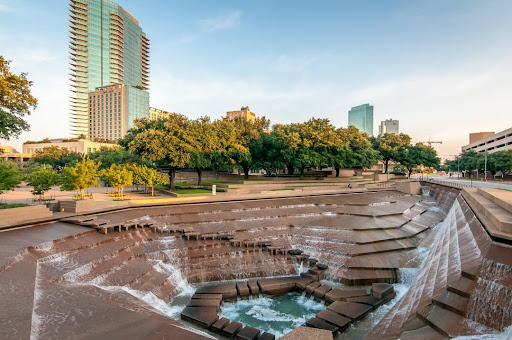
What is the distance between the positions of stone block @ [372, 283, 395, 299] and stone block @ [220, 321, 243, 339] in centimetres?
665

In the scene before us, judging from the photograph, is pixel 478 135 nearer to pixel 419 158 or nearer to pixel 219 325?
pixel 419 158

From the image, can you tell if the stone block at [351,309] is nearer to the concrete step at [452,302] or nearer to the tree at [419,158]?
the concrete step at [452,302]

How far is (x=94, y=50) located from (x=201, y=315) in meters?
171

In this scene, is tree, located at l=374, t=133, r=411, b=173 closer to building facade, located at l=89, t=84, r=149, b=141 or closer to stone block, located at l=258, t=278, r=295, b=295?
stone block, located at l=258, t=278, r=295, b=295

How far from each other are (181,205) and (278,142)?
74.3 ft

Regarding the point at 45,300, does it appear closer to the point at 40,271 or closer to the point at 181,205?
the point at 40,271

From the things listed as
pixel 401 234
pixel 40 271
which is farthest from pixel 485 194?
pixel 40 271

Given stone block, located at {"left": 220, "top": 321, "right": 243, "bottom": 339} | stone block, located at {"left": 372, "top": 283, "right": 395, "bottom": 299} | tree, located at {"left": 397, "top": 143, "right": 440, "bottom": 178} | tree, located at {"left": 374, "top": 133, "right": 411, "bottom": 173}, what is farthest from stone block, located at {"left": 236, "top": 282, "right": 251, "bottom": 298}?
tree, located at {"left": 397, "top": 143, "right": 440, "bottom": 178}

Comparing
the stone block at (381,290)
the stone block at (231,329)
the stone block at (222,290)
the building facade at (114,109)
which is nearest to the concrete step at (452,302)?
the stone block at (381,290)

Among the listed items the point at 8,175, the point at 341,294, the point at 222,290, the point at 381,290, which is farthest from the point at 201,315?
the point at 8,175

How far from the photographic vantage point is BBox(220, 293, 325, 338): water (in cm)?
1141

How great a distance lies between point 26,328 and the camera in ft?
19.6

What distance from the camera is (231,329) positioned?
10320 mm

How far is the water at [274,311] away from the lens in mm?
11414
